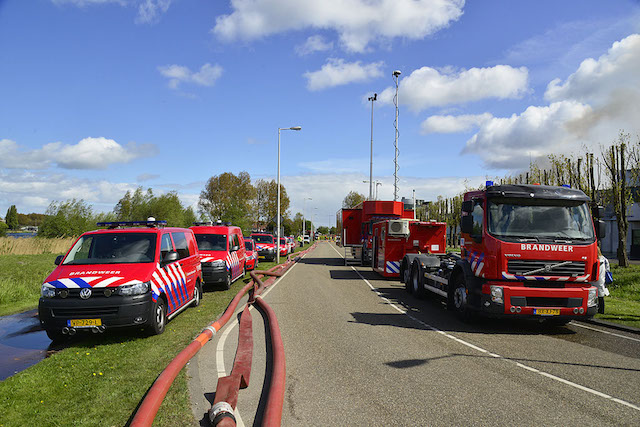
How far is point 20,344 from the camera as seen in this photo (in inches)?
296

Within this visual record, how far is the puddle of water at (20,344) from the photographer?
6.39 meters

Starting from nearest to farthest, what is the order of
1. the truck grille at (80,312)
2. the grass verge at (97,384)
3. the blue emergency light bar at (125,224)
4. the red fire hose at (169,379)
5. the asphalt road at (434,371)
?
the red fire hose at (169,379) → the grass verge at (97,384) → the asphalt road at (434,371) → the truck grille at (80,312) → the blue emergency light bar at (125,224)

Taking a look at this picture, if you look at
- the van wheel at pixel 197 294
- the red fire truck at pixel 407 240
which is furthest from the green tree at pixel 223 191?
the van wheel at pixel 197 294

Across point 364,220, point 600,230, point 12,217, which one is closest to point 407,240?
point 364,220

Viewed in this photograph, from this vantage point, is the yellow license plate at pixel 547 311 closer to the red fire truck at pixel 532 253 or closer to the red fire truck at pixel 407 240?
the red fire truck at pixel 532 253

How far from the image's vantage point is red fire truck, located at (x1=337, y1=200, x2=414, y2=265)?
23.1m

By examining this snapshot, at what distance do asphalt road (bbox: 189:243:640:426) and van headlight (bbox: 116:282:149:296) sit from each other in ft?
4.68

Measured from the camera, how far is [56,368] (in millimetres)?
5949

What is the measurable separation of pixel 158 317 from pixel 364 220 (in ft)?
56.6

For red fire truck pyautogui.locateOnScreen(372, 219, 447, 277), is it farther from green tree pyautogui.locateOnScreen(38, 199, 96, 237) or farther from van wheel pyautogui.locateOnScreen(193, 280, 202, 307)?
green tree pyautogui.locateOnScreen(38, 199, 96, 237)

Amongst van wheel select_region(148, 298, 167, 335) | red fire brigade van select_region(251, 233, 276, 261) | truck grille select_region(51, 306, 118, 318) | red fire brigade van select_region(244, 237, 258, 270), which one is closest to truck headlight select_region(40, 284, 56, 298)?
truck grille select_region(51, 306, 118, 318)

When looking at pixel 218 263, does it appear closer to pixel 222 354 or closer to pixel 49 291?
pixel 49 291

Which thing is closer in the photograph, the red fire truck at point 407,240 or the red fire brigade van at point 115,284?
the red fire brigade van at point 115,284

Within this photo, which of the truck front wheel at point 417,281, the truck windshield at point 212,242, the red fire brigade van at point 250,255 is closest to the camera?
the truck front wheel at point 417,281
